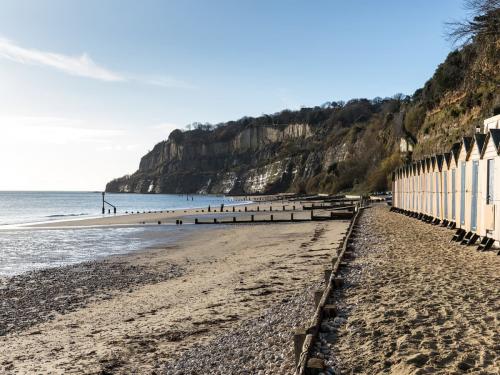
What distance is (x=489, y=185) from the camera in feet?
51.6

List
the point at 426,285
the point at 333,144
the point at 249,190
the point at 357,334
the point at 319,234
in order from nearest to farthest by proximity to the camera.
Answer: the point at 357,334, the point at 426,285, the point at 319,234, the point at 333,144, the point at 249,190

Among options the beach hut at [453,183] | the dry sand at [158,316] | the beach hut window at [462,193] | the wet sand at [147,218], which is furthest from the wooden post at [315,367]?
the wet sand at [147,218]

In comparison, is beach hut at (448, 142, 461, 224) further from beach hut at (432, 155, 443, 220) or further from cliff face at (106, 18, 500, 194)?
cliff face at (106, 18, 500, 194)

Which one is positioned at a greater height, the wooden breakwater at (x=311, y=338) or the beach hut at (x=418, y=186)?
the beach hut at (x=418, y=186)

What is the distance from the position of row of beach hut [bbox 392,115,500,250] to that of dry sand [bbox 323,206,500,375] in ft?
6.91

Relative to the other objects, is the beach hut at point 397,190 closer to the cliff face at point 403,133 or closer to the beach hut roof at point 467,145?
the cliff face at point 403,133

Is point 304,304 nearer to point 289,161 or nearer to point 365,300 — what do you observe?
point 365,300

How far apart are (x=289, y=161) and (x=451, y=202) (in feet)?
505

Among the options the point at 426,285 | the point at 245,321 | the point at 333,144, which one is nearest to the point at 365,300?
the point at 426,285

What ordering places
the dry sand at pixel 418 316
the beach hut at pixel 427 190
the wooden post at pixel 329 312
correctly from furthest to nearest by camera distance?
the beach hut at pixel 427 190 → the wooden post at pixel 329 312 → the dry sand at pixel 418 316

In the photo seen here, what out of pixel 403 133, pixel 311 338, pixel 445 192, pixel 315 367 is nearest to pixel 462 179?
pixel 445 192

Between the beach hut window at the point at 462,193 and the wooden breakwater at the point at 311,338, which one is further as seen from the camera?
the beach hut window at the point at 462,193

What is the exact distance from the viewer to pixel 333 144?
153 m

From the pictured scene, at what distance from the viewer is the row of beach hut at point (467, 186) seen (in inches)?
599
